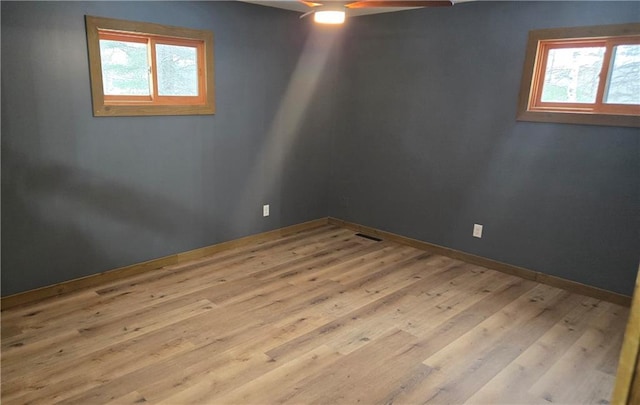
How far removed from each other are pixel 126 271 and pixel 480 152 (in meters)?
3.10

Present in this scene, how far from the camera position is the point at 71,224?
308 centimetres

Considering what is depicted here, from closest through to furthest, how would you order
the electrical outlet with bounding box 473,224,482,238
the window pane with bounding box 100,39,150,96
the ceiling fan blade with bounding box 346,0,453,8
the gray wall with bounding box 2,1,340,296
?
the ceiling fan blade with bounding box 346,0,453,8 → the gray wall with bounding box 2,1,340,296 → the window pane with bounding box 100,39,150,96 → the electrical outlet with bounding box 473,224,482,238

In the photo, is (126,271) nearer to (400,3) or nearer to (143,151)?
(143,151)

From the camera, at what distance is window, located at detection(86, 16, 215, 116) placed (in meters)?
3.02

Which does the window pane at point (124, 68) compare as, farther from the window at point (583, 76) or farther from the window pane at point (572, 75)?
the window pane at point (572, 75)

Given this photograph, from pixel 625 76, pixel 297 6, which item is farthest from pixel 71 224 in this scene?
pixel 625 76

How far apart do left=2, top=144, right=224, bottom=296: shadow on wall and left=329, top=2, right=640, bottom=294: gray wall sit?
2.10m

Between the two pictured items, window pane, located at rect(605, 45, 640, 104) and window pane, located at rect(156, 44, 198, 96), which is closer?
window pane, located at rect(605, 45, 640, 104)

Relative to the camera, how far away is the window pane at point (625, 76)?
9.73 feet

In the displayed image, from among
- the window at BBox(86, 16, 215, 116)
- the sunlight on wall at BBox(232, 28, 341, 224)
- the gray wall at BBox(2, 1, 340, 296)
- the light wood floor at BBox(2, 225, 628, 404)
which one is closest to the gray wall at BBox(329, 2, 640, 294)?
the sunlight on wall at BBox(232, 28, 341, 224)

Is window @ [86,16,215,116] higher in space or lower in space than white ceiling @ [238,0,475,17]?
lower

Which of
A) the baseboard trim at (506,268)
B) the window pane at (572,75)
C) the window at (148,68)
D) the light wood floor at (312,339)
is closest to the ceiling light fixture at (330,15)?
the window at (148,68)

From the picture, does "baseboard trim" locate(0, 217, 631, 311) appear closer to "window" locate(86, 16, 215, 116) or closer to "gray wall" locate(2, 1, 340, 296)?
"gray wall" locate(2, 1, 340, 296)

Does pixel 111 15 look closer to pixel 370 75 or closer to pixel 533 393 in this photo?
pixel 370 75
